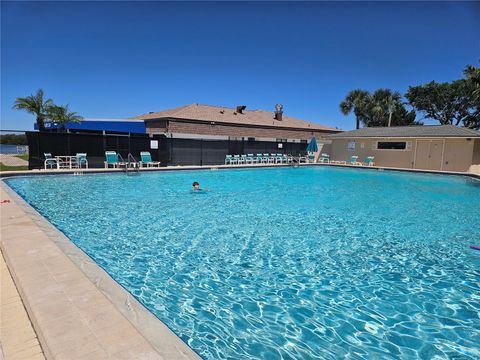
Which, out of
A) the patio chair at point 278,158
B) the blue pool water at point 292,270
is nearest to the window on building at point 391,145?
the patio chair at point 278,158

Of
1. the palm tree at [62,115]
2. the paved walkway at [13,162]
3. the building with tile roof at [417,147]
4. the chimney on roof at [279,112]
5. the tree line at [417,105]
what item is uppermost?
the tree line at [417,105]

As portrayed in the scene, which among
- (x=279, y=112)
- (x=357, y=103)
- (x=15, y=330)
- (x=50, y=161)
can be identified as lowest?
(x=15, y=330)

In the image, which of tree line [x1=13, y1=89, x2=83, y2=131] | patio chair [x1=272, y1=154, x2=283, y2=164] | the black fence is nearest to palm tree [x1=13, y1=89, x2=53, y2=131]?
tree line [x1=13, y1=89, x2=83, y2=131]

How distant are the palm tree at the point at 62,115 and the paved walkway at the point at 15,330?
20464 millimetres

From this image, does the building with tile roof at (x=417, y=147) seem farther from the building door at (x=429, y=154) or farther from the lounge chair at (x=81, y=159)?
the lounge chair at (x=81, y=159)

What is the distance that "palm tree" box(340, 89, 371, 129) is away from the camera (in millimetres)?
38781

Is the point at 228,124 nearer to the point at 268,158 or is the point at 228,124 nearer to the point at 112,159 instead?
the point at 268,158

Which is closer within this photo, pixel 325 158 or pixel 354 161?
pixel 354 161

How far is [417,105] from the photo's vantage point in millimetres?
41281

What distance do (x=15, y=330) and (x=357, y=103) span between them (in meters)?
41.7

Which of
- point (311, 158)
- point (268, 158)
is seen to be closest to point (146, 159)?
point (268, 158)

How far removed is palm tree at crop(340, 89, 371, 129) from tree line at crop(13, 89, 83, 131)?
3227 cm

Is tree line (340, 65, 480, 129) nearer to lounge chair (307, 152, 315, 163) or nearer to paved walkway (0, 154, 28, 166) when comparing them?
lounge chair (307, 152, 315, 163)

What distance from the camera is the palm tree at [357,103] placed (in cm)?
3878
